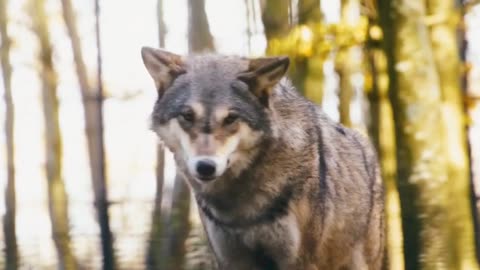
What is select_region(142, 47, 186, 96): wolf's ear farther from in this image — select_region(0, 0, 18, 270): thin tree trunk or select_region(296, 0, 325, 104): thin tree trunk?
select_region(0, 0, 18, 270): thin tree trunk

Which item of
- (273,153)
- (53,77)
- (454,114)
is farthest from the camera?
(53,77)

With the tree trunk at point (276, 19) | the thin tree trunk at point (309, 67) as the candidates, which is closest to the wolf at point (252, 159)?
the thin tree trunk at point (309, 67)

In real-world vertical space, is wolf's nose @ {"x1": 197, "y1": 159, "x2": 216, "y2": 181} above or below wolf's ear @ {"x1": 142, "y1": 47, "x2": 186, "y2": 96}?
below

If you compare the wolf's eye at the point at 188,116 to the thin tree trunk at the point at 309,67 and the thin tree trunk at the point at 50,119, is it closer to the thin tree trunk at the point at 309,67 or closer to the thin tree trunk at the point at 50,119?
the thin tree trunk at the point at 309,67

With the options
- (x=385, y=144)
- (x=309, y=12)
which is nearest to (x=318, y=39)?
(x=309, y=12)

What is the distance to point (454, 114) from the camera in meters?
5.83

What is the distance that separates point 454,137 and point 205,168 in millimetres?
1852

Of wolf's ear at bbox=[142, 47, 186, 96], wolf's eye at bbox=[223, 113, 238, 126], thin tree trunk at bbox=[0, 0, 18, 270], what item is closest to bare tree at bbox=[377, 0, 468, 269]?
wolf's eye at bbox=[223, 113, 238, 126]

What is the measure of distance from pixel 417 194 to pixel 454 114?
59cm

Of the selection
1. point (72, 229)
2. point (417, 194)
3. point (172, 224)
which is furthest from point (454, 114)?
point (72, 229)

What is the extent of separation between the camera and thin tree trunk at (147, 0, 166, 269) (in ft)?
33.7

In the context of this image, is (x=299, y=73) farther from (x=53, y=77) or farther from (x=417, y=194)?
(x=53, y=77)

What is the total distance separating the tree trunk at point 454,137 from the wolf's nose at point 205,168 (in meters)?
1.72

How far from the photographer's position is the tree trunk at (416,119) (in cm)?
568
